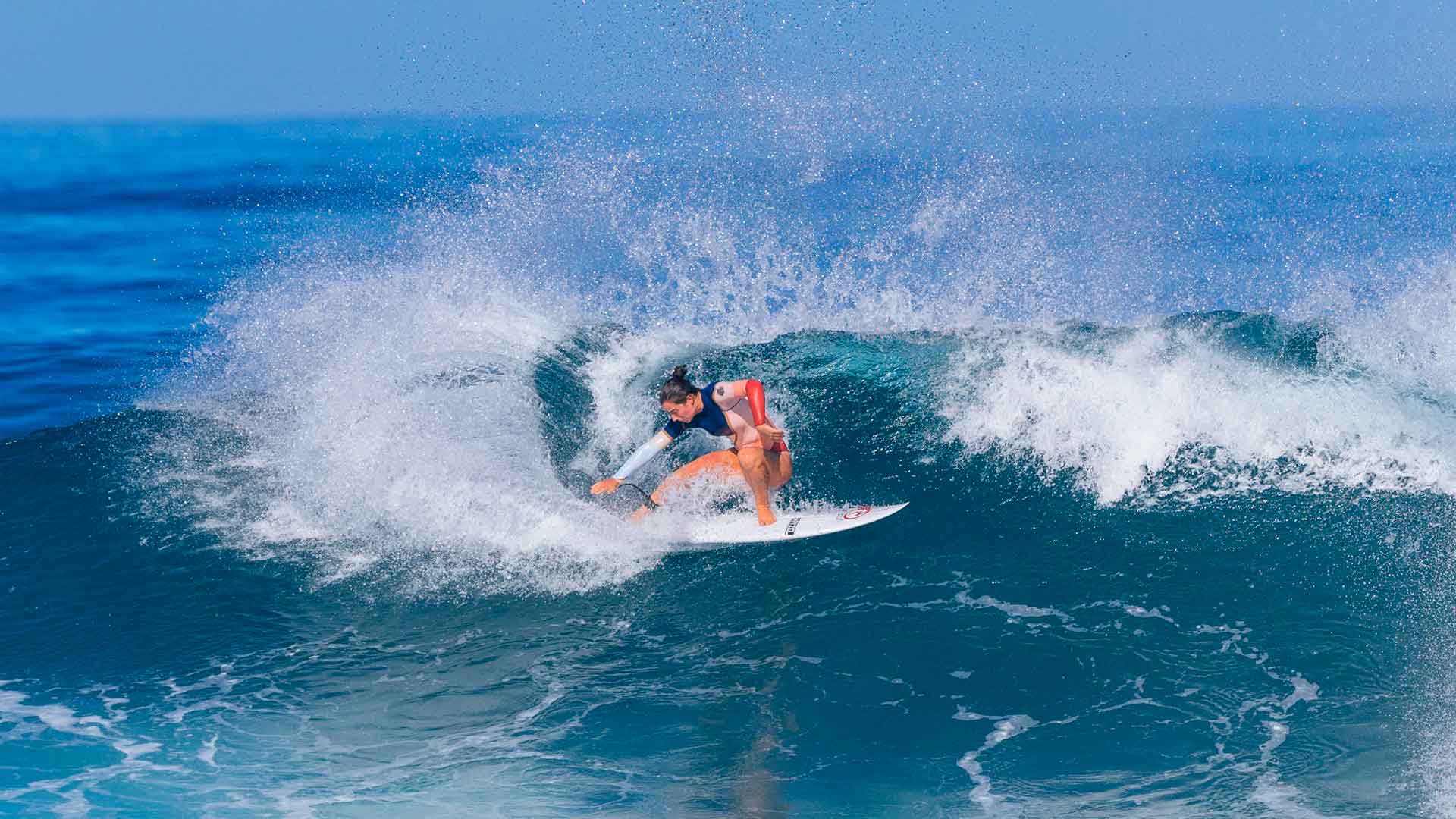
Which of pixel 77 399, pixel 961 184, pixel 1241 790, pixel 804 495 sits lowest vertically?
pixel 1241 790

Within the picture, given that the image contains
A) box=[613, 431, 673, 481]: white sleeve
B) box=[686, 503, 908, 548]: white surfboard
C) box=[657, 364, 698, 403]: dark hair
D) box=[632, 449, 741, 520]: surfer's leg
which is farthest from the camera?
box=[632, 449, 741, 520]: surfer's leg

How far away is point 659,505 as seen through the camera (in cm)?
926

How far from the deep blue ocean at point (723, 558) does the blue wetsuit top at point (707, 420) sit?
78 centimetres

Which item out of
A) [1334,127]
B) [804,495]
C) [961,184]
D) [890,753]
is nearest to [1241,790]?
[890,753]

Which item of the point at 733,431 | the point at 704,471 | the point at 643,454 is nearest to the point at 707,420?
the point at 733,431

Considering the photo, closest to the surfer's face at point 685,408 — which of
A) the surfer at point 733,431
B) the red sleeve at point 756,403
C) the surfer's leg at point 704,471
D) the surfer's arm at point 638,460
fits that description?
the surfer at point 733,431

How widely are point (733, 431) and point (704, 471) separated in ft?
2.22

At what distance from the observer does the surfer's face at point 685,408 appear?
857 cm

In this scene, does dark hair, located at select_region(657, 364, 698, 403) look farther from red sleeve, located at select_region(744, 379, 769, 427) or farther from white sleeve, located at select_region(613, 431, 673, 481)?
red sleeve, located at select_region(744, 379, 769, 427)

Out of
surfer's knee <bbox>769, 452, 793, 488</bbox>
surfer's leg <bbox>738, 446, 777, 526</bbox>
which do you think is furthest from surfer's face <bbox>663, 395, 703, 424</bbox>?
surfer's knee <bbox>769, 452, 793, 488</bbox>

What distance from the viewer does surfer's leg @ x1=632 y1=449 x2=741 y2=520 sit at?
9352 mm

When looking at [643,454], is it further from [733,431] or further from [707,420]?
[733,431]

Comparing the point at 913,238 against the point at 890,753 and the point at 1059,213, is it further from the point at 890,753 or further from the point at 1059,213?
the point at 890,753

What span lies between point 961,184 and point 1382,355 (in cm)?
1853
